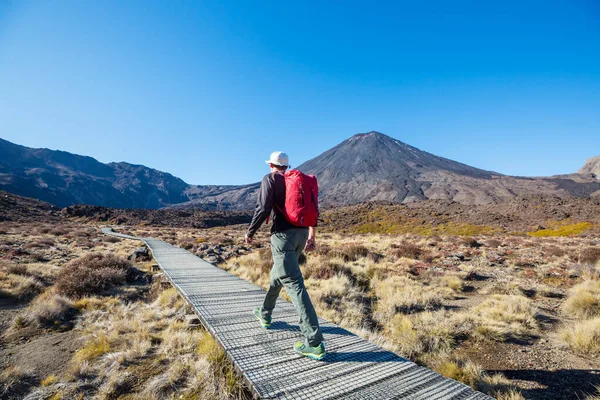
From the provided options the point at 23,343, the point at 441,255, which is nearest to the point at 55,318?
the point at 23,343

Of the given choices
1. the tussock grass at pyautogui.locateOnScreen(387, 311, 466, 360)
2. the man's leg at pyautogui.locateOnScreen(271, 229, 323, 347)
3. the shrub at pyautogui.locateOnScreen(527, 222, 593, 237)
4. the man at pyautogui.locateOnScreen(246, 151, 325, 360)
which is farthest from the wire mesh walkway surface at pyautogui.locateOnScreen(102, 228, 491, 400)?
the shrub at pyautogui.locateOnScreen(527, 222, 593, 237)

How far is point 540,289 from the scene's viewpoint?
734cm

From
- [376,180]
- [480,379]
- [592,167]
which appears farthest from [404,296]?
[592,167]

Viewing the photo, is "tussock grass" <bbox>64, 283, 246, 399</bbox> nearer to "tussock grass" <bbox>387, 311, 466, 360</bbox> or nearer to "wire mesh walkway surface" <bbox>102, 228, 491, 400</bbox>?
"wire mesh walkway surface" <bbox>102, 228, 491, 400</bbox>

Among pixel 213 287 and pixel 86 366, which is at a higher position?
pixel 213 287

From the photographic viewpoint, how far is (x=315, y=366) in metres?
2.99

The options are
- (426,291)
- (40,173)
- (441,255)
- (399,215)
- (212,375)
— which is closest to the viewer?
(212,375)

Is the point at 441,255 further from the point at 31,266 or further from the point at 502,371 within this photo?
the point at 31,266

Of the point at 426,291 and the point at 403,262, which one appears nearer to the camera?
the point at 426,291

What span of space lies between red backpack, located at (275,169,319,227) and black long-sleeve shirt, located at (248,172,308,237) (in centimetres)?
6

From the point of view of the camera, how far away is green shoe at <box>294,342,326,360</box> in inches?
121

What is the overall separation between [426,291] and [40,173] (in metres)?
223

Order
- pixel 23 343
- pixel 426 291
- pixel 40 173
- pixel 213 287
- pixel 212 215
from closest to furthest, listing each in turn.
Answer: pixel 23 343 < pixel 213 287 < pixel 426 291 < pixel 212 215 < pixel 40 173

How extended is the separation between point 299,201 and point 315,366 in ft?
5.61
